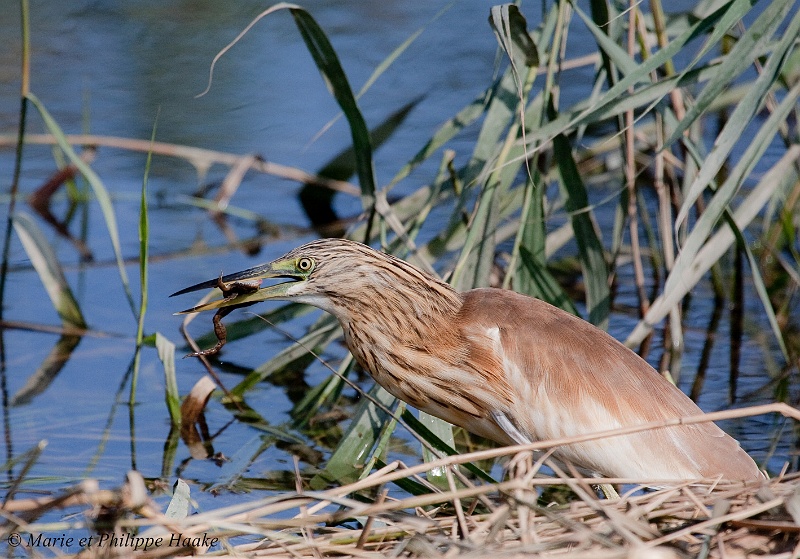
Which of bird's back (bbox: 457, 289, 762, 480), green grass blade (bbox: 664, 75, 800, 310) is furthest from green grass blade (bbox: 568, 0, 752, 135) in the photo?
bird's back (bbox: 457, 289, 762, 480)

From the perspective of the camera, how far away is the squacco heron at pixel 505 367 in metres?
3.17

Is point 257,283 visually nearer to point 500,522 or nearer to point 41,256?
point 500,522

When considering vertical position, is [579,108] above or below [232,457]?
above

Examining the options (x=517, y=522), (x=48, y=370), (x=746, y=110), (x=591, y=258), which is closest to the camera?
(x=517, y=522)

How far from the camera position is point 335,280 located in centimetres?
320

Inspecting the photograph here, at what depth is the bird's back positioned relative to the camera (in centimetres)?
317

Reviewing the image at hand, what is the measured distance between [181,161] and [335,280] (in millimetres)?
4288

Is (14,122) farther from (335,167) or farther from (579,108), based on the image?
(579,108)

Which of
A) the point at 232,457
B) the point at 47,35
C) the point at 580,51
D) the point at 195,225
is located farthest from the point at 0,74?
the point at 232,457

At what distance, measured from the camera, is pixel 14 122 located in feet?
23.9

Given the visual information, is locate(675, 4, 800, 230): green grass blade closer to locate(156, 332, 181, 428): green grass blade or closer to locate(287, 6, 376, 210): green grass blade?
locate(287, 6, 376, 210): green grass blade

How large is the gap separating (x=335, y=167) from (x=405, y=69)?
2.09m

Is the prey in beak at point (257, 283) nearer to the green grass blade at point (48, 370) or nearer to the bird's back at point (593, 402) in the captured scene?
the bird's back at point (593, 402)

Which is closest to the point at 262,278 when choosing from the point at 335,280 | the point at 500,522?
the point at 335,280
